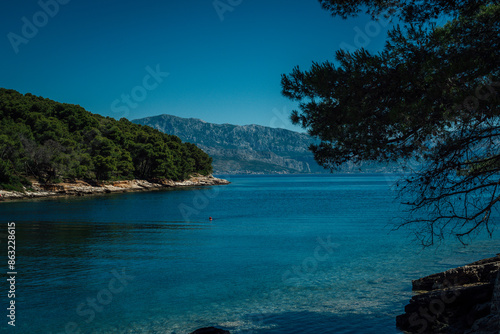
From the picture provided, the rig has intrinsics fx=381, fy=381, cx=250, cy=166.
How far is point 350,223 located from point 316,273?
18.2 metres

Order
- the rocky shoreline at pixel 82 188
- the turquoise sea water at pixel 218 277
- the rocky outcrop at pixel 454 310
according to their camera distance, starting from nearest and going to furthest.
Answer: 1. the rocky outcrop at pixel 454 310
2. the turquoise sea water at pixel 218 277
3. the rocky shoreline at pixel 82 188

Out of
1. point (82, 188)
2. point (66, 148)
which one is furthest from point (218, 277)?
point (82, 188)

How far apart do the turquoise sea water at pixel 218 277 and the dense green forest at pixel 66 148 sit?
111ft

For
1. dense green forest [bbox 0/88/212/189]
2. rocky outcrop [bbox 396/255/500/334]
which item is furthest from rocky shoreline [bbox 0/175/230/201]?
rocky outcrop [bbox 396/255/500/334]

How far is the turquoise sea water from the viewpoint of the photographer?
35.0 feet

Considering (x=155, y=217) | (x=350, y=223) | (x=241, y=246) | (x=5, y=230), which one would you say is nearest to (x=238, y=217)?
(x=155, y=217)

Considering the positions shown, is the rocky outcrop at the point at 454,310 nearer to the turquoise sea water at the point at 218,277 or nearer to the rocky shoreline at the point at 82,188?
the turquoise sea water at the point at 218,277

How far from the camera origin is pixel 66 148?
65812mm

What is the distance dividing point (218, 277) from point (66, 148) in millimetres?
59250

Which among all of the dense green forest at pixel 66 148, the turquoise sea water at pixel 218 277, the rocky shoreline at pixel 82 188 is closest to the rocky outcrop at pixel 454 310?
the turquoise sea water at pixel 218 277

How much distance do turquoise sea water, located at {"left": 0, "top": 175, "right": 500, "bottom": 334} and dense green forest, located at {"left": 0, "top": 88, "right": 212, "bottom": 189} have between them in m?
33.8

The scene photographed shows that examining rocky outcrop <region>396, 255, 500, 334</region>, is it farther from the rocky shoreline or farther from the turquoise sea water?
the rocky shoreline

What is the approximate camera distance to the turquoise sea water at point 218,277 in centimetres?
1068

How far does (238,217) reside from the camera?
39.7 meters
